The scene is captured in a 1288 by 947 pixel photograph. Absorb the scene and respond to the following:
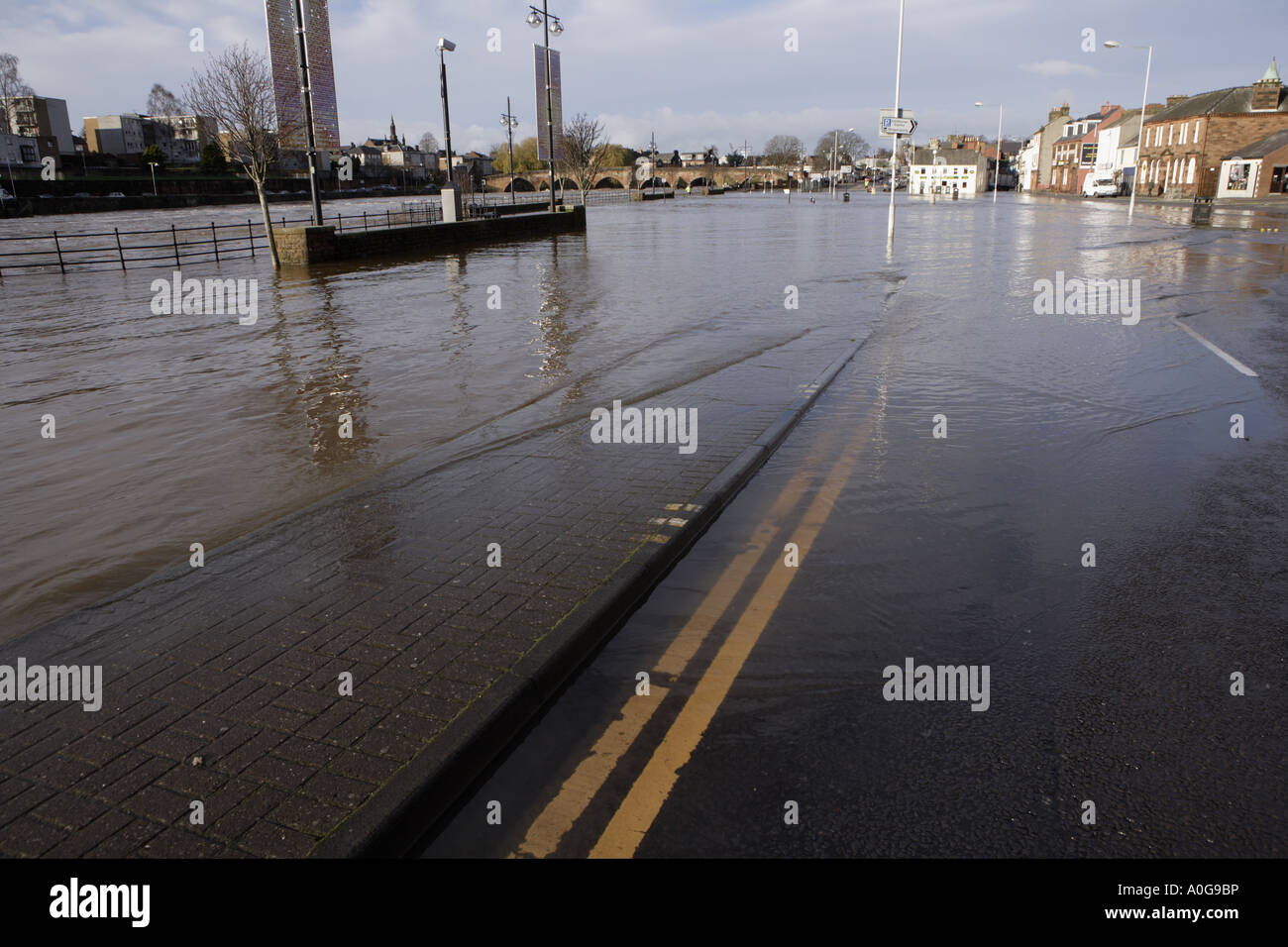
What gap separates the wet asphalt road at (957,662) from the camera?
2947 millimetres

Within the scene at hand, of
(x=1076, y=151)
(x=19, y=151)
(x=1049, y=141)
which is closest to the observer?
(x=19, y=151)

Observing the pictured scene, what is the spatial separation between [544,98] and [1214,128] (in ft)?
170

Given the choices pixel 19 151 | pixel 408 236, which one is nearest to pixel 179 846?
pixel 408 236

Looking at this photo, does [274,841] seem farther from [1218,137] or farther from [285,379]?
[1218,137]

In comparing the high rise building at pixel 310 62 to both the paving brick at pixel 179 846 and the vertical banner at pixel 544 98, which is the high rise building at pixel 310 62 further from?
the paving brick at pixel 179 846

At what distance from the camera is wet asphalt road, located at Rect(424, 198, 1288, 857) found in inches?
116

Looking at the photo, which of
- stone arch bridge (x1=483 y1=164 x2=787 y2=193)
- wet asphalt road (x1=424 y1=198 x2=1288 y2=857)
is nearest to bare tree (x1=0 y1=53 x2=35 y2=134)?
stone arch bridge (x1=483 y1=164 x2=787 y2=193)

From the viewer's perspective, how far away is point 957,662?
12.9 ft

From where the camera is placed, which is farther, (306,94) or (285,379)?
(306,94)

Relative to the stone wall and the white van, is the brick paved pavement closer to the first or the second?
the stone wall

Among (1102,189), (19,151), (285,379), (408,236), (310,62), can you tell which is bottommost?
(285,379)

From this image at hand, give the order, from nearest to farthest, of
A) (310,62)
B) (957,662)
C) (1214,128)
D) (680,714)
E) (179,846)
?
1. (179,846)
2. (680,714)
3. (957,662)
4. (310,62)
5. (1214,128)

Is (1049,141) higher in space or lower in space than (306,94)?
higher

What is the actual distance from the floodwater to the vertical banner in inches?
694
